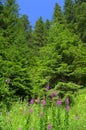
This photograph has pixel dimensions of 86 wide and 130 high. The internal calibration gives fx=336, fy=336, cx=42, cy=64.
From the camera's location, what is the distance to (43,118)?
6551 mm

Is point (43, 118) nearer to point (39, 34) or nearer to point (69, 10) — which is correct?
point (69, 10)

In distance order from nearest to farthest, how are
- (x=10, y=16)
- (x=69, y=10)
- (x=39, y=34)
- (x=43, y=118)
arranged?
(x=43, y=118) < (x=10, y=16) < (x=69, y=10) < (x=39, y=34)

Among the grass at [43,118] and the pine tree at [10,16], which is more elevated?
the pine tree at [10,16]

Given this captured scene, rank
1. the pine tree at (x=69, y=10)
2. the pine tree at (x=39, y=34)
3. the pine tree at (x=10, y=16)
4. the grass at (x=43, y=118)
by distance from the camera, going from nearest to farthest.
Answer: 1. the grass at (x=43, y=118)
2. the pine tree at (x=10, y=16)
3. the pine tree at (x=69, y=10)
4. the pine tree at (x=39, y=34)

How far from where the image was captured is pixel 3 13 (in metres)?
23.1

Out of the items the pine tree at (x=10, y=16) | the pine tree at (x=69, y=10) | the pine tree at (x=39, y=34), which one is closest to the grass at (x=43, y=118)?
the pine tree at (x=10, y=16)

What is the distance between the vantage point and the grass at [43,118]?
6.56m

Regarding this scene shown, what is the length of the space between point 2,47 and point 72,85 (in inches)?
161

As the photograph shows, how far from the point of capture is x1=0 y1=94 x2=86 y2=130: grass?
258 inches

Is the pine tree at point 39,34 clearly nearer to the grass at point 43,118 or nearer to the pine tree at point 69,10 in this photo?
the pine tree at point 69,10

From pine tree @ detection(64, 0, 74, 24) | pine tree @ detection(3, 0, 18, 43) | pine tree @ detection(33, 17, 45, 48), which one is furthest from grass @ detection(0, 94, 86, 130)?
pine tree @ detection(33, 17, 45, 48)

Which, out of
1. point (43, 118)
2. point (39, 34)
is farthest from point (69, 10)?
point (43, 118)

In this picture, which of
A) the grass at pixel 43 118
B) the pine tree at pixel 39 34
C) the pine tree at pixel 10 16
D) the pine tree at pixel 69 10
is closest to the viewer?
the grass at pixel 43 118

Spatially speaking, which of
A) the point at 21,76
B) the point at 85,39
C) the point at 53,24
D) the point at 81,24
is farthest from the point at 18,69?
the point at 81,24
